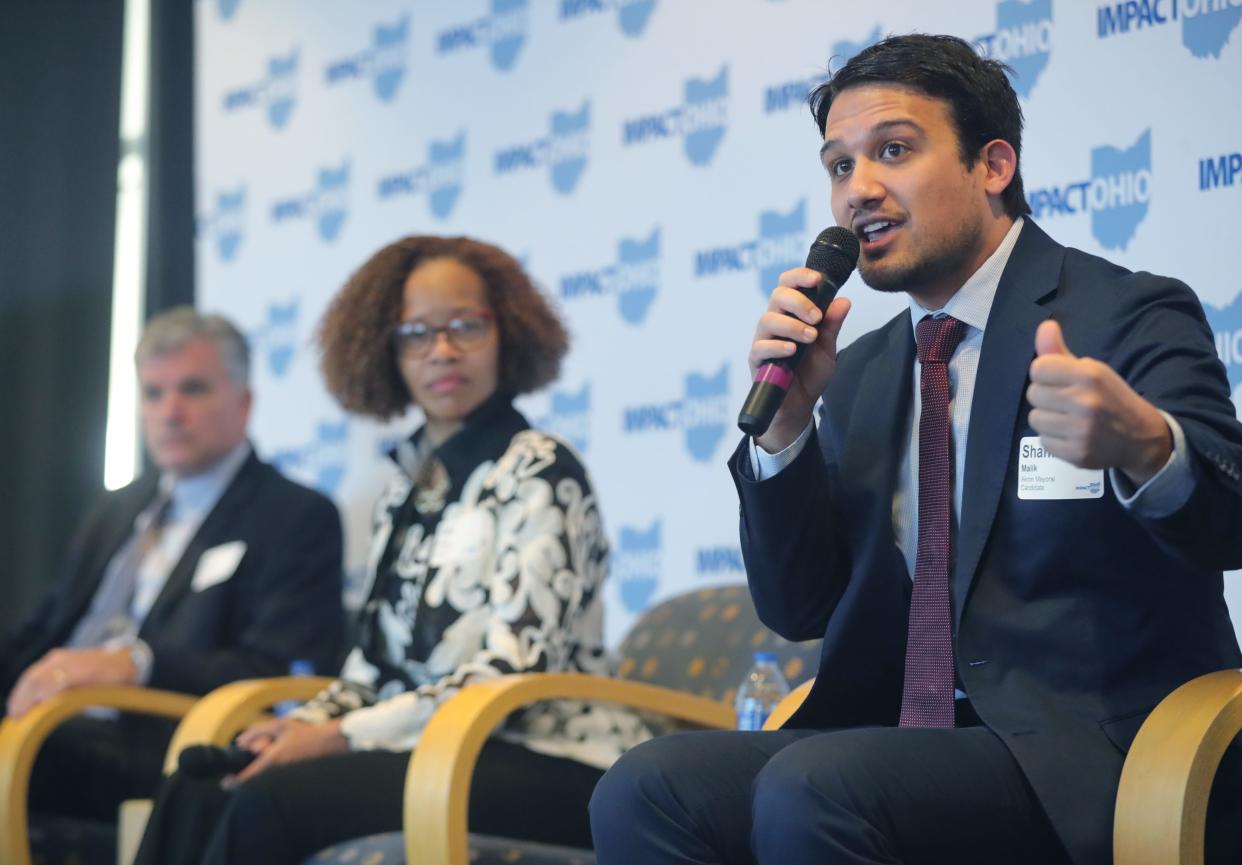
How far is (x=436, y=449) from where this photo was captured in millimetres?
3236

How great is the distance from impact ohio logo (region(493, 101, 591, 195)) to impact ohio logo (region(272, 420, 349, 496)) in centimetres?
103

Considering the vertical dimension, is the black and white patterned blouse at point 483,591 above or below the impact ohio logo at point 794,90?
below

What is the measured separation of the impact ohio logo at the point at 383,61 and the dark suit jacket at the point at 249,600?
133cm

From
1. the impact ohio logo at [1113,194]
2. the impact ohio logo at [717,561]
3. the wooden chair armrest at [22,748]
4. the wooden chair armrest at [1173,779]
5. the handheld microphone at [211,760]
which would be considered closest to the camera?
the wooden chair armrest at [1173,779]

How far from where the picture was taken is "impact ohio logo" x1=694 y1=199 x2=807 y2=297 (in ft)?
11.8

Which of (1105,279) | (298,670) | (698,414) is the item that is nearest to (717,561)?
(698,414)

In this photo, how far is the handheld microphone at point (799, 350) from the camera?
1872 mm

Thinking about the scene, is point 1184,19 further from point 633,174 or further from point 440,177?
point 440,177

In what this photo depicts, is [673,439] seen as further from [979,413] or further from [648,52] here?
[979,413]

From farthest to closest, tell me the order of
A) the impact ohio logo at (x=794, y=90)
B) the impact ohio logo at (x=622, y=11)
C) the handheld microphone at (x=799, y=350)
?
1. the impact ohio logo at (x=622, y=11)
2. the impact ohio logo at (x=794, y=90)
3. the handheld microphone at (x=799, y=350)

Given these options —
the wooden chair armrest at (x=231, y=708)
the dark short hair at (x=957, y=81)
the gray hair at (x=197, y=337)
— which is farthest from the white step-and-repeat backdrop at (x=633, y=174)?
the wooden chair armrest at (x=231, y=708)

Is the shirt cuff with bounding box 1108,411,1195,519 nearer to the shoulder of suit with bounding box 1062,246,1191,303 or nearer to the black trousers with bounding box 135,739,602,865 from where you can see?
the shoulder of suit with bounding box 1062,246,1191,303

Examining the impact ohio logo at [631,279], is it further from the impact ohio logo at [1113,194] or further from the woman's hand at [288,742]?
the woman's hand at [288,742]

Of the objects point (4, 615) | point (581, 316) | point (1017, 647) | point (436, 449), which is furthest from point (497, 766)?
point (4, 615)
